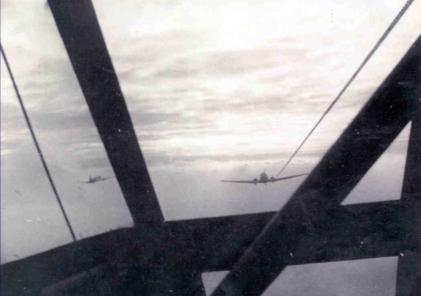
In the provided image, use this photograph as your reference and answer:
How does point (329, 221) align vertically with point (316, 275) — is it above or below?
above

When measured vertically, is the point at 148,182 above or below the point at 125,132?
below

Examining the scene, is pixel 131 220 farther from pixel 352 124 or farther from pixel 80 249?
pixel 352 124

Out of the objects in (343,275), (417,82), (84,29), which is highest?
(84,29)

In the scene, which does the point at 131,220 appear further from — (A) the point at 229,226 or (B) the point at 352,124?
(B) the point at 352,124

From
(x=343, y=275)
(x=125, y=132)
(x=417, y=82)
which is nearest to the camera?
(x=417, y=82)

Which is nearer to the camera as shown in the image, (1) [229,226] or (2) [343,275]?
(1) [229,226]

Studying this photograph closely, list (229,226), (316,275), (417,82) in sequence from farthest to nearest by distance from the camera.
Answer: (316,275) < (229,226) < (417,82)

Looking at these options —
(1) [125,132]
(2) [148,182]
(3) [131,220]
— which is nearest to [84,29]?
(1) [125,132]

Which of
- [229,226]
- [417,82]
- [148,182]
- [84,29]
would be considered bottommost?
[229,226]

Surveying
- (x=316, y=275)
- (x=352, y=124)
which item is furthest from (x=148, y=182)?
(x=316, y=275)
